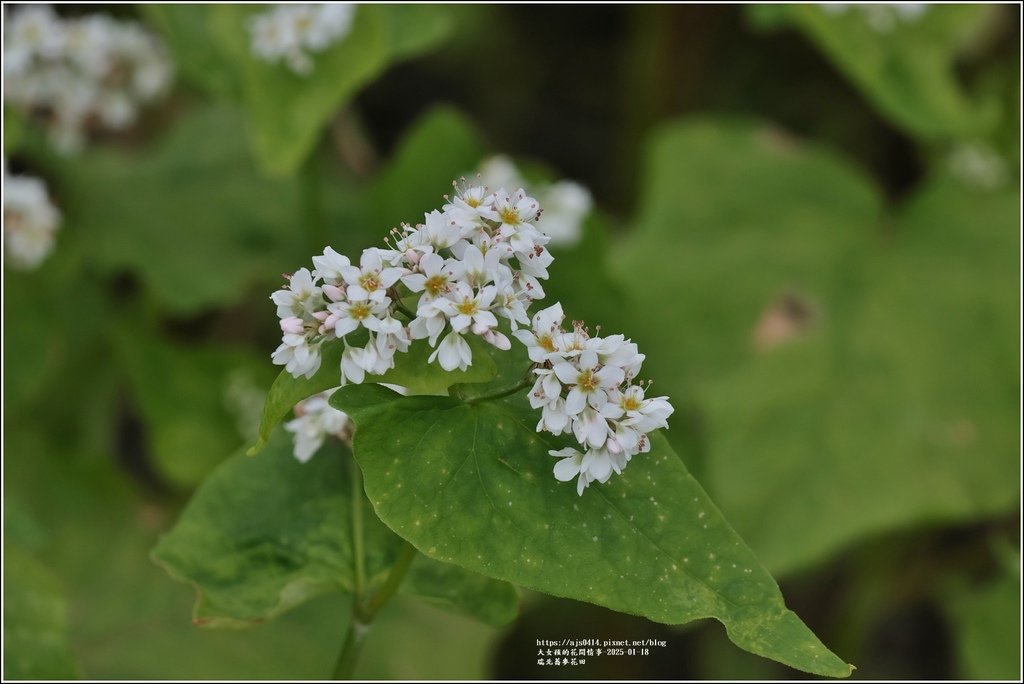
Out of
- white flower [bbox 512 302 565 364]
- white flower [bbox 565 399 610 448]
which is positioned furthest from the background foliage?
white flower [bbox 565 399 610 448]

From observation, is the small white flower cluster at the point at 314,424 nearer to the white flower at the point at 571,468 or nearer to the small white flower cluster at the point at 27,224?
the white flower at the point at 571,468

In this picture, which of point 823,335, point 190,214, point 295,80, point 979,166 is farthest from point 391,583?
point 979,166

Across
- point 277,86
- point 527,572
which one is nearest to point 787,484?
point 527,572

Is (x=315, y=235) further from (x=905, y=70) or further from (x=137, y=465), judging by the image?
(x=905, y=70)

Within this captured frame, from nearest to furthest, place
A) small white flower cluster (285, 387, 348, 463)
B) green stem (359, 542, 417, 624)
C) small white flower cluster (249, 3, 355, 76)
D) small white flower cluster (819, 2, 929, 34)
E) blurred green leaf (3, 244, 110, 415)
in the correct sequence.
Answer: green stem (359, 542, 417, 624) < small white flower cluster (285, 387, 348, 463) < small white flower cluster (249, 3, 355, 76) < blurred green leaf (3, 244, 110, 415) < small white flower cluster (819, 2, 929, 34)

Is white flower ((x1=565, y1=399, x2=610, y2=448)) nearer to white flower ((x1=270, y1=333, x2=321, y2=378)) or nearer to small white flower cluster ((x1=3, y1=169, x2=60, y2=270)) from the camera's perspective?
white flower ((x1=270, y1=333, x2=321, y2=378))

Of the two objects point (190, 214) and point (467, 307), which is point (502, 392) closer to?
point (467, 307)
